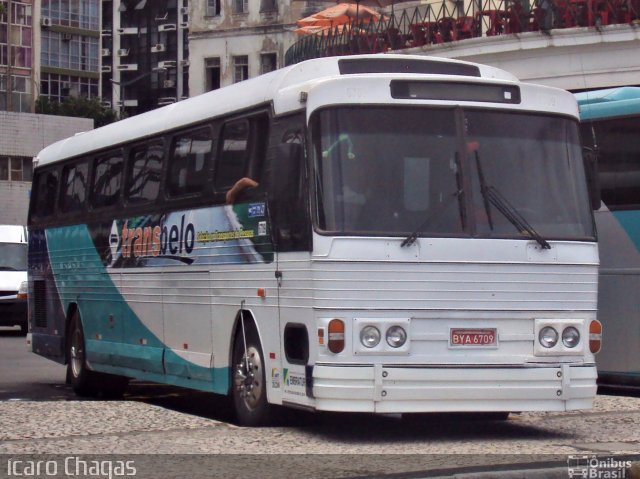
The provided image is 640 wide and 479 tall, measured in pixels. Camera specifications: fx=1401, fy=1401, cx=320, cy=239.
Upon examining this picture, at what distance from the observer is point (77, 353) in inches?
696

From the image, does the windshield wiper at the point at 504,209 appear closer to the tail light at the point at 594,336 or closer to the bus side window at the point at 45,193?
the tail light at the point at 594,336

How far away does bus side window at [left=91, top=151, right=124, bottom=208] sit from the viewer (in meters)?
16.2

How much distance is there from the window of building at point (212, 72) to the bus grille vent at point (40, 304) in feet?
165

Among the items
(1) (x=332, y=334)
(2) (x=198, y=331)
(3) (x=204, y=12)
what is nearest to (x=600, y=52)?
(2) (x=198, y=331)

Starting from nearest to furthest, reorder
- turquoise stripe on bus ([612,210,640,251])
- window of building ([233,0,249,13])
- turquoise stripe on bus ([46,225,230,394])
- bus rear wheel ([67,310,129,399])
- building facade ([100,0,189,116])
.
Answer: turquoise stripe on bus ([46,225,230,394]) < turquoise stripe on bus ([612,210,640,251]) < bus rear wheel ([67,310,129,399]) < window of building ([233,0,249,13]) < building facade ([100,0,189,116])

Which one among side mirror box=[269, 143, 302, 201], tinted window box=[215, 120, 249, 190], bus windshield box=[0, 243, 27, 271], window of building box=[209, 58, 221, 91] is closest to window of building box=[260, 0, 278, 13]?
window of building box=[209, 58, 221, 91]

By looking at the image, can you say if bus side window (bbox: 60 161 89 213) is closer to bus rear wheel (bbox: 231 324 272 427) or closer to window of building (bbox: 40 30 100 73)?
bus rear wheel (bbox: 231 324 272 427)

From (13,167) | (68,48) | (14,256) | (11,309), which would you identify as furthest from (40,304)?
(68,48)

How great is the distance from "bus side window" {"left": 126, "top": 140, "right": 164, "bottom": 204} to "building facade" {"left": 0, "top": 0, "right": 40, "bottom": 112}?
71539 millimetres

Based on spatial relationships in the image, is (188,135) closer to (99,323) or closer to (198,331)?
(198,331)

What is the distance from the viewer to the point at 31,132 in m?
68.4

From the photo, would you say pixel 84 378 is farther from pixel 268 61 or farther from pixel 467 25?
pixel 268 61

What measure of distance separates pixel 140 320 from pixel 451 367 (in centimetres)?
539

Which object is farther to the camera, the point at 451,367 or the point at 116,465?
the point at 451,367
